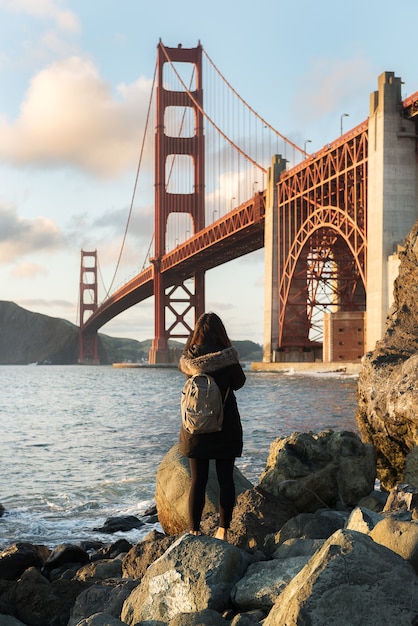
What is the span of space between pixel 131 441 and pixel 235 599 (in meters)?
9.89

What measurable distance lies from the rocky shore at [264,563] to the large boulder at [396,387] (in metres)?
0.43

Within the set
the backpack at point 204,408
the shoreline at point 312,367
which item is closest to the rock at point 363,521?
the backpack at point 204,408

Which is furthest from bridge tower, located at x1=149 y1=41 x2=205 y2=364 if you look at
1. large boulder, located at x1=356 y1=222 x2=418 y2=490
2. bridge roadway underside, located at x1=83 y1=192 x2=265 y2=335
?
large boulder, located at x1=356 y1=222 x2=418 y2=490

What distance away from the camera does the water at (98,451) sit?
23.3 feet

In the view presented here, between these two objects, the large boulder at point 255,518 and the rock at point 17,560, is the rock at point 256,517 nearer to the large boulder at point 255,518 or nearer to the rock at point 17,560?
the large boulder at point 255,518

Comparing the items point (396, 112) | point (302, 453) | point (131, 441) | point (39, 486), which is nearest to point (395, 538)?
point (302, 453)

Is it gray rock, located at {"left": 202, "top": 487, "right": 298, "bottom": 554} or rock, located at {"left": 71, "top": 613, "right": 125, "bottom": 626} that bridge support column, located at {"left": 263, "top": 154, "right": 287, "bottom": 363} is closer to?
gray rock, located at {"left": 202, "top": 487, "right": 298, "bottom": 554}

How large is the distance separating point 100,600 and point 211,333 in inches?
56.4

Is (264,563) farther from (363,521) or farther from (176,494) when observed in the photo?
(176,494)

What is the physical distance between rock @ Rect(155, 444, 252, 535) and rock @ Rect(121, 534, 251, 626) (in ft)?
6.06

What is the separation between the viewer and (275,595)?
3.05m

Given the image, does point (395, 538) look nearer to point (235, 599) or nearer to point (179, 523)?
point (235, 599)

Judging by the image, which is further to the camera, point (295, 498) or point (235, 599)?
point (295, 498)

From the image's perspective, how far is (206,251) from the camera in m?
48.8
